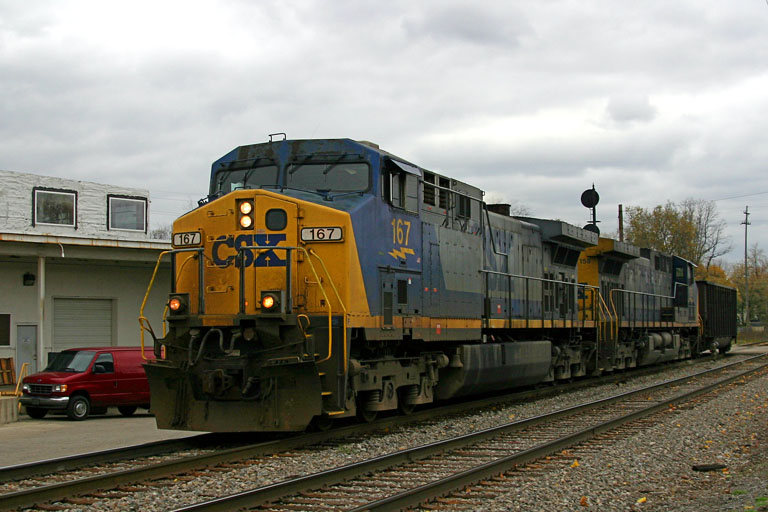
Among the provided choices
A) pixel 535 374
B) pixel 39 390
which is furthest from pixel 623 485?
pixel 39 390

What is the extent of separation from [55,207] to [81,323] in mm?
4188

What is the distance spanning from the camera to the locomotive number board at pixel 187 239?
33.8 ft

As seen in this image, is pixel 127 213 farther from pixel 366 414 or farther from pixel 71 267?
pixel 366 414

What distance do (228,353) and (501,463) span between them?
3.46 m

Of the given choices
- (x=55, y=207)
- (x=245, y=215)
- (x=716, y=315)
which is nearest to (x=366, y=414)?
(x=245, y=215)

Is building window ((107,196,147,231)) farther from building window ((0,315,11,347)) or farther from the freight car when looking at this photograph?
the freight car

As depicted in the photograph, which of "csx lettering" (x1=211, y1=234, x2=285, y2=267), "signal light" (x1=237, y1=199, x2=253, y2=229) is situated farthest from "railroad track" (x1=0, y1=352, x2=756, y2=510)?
"signal light" (x1=237, y1=199, x2=253, y2=229)

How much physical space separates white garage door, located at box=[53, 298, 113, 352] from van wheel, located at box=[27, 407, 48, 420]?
455cm

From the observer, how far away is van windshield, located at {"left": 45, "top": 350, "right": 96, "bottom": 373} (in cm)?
1569

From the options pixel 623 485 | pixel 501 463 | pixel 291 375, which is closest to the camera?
pixel 623 485

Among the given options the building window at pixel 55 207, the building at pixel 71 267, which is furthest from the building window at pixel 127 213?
the building window at pixel 55 207

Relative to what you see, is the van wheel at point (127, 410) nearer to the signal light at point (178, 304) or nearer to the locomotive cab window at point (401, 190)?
the signal light at point (178, 304)

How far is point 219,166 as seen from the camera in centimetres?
1152

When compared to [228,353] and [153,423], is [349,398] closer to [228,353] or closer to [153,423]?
[228,353]
